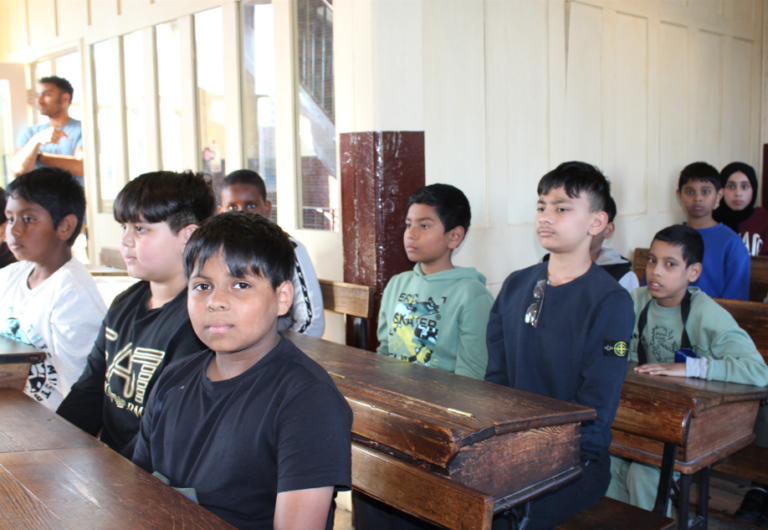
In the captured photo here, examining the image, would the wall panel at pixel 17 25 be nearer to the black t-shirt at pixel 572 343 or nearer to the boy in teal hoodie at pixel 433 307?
the boy in teal hoodie at pixel 433 307

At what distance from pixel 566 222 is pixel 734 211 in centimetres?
345

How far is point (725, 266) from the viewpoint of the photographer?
3588 mm

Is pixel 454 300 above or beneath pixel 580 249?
beneath

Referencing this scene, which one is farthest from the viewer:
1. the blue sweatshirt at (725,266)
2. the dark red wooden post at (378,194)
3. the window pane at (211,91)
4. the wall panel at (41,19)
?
the wall panel at (41,19)

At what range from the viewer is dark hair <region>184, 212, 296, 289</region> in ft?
4.22

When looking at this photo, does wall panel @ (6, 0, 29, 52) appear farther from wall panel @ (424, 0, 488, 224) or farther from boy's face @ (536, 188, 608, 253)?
boy's face @ (536, 188, 608, 253)

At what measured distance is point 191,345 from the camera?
1626mm

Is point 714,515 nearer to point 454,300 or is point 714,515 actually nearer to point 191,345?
point 454,300

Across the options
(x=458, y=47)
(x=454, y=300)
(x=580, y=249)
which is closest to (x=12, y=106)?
(x=458, y=47)

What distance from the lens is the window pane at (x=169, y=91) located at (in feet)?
14.5

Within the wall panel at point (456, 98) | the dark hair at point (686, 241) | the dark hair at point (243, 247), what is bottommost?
the dark hair at point (686, 241)

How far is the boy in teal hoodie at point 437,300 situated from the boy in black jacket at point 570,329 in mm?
263


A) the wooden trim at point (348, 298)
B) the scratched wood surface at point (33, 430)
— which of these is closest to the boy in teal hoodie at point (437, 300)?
the wooden trim at point (348, 298)

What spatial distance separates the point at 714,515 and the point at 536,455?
5.52 ft
